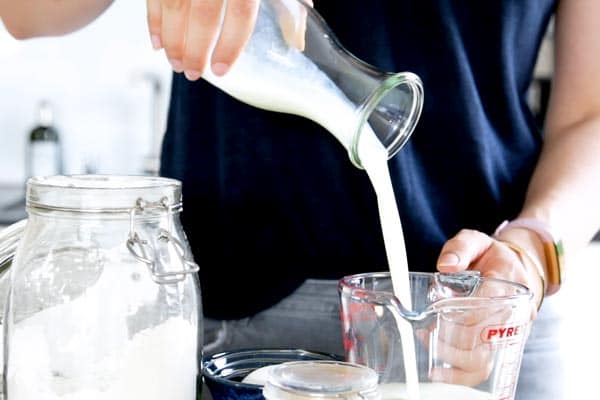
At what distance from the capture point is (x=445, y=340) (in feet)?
2.09

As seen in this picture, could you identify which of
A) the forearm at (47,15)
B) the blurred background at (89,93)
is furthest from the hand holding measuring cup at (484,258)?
the blurred background at (89,93)

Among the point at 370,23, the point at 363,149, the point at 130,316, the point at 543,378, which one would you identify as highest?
the point at 370,23

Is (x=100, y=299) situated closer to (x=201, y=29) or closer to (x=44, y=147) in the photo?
(x=201, y=29)

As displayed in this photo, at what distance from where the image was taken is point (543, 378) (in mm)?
885

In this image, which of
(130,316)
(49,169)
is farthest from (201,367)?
(49,169)

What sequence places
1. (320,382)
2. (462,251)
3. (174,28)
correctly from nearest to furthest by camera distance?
(320,382)
(174,28)
(462,251)

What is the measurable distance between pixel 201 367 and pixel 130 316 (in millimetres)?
81

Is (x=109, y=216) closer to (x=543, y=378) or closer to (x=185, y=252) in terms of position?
(x=185, y=252)

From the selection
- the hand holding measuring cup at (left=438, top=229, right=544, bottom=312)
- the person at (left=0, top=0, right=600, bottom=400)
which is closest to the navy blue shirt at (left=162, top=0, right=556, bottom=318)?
the person at (left=0, top=0, right=600, bottom=400)

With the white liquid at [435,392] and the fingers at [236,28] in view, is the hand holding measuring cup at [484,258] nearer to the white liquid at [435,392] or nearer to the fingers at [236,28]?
A: the white liquid at [435,392]

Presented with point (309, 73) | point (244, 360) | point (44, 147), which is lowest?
point (244, 360)

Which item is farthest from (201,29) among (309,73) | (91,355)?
(91,355)

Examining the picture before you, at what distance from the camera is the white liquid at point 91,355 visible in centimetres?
59

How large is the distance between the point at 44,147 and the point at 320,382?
7.16 feet
